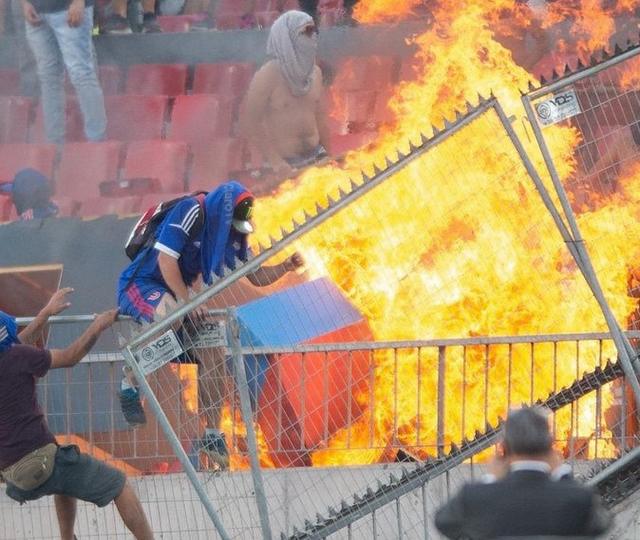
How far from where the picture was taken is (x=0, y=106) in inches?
548

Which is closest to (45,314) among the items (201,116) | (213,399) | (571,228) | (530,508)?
(213,399)

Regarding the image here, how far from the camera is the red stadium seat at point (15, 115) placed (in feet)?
45.6

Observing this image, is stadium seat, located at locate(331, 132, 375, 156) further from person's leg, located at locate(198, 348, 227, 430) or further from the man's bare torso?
person's leg, located at locate(198, 348, 227, 430)

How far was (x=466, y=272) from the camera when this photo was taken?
27.4ft

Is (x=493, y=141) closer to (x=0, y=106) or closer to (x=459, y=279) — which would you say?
(x=459, y=279)

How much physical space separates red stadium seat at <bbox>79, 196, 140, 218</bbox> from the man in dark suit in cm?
880

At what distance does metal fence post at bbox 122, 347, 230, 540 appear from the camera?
7555 millimetres

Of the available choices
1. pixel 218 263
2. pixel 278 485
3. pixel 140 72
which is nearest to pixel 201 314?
pixel 218 263

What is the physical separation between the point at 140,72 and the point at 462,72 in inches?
118

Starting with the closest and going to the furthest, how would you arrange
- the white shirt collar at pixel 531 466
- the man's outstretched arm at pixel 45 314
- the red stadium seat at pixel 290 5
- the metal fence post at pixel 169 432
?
the white shirt collar at pixel 531 466 → the metal fence post at pixel 169 432 → the man's outstretched arm at pixel 45 314 → the red stadium seat at pixel 290 5

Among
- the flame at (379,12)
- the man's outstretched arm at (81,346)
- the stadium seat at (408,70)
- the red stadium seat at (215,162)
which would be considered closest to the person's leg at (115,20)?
the red stadium seat at (215,162)

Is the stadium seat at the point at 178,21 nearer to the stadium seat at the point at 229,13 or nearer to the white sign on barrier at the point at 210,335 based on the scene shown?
the stadium seat at the point at 229,13

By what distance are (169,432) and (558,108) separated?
2535mm

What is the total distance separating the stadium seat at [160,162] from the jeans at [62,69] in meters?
0.37
